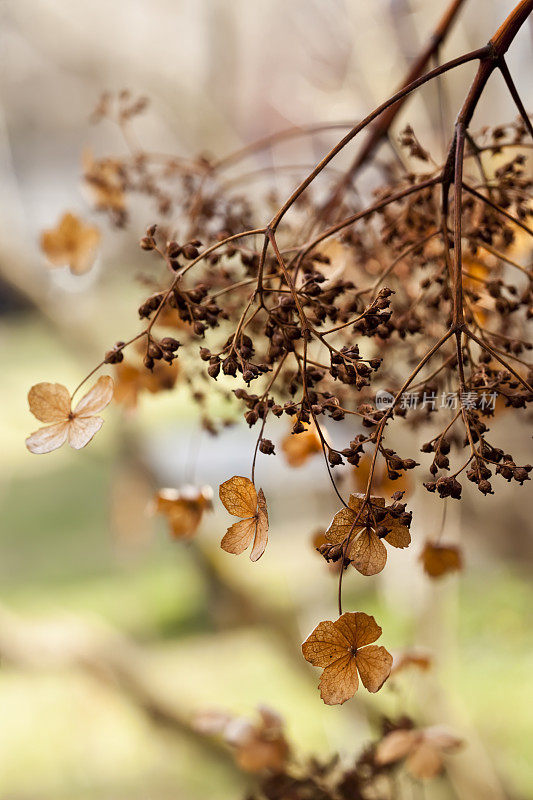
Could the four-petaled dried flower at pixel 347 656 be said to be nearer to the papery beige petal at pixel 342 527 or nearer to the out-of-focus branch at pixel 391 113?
the papery beige petal at pixel 342 527

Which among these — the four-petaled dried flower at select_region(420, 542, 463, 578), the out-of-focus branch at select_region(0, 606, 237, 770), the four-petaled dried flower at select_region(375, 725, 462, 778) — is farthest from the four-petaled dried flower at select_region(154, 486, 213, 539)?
the out-of-focus branch at select_region(0, 606, 237, 770)

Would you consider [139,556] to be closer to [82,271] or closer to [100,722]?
[100,722]

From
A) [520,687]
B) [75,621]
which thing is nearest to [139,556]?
[75,621]

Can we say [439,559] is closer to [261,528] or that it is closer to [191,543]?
[261,528]

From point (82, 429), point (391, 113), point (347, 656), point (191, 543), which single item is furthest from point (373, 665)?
point (191, 543)

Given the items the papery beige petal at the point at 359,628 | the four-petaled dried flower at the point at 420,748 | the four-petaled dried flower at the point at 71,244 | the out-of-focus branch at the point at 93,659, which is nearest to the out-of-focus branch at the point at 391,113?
the four-petaled dried flower at the point at 71,244

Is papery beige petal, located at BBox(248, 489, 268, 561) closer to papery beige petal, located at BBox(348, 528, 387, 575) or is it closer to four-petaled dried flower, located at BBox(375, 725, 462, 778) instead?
papery beige petal, located at BBox(348, 528, 387, 575)

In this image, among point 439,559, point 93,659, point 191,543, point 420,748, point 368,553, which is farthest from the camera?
point 93,659
